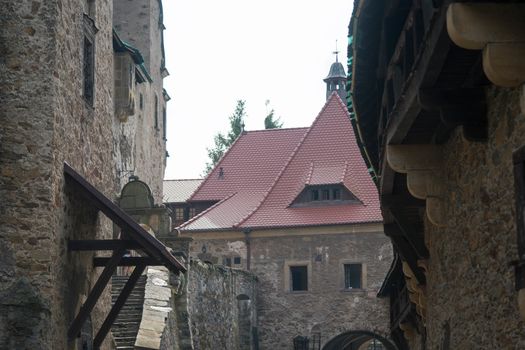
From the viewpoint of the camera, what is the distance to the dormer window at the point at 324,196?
35.5 m

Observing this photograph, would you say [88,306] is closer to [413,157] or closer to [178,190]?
[413,157]

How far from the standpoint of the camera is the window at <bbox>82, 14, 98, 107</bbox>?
14273 mm

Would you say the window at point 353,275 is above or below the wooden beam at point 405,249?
above

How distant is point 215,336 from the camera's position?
2758 cm

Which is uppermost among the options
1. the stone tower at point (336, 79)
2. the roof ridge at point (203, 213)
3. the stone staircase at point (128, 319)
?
the stone tower at point (336, 79)

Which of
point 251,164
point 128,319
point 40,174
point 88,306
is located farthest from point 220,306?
point 40,174

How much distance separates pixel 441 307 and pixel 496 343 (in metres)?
2.41

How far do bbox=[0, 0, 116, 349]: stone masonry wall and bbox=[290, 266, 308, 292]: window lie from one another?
22.6 m

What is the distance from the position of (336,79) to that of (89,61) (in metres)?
31.2

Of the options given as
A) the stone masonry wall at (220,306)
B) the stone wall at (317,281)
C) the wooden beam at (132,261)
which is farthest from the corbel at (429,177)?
the stone wall at (317,281)

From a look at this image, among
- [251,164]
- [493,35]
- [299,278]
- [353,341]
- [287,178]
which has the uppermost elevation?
[251,164]

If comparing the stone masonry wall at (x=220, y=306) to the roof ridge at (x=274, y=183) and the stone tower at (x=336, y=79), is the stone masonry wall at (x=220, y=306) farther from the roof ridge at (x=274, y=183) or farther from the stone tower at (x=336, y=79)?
the stone tower at (x=336, y=79)

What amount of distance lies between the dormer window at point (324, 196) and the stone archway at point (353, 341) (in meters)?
4.39

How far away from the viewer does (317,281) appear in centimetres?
3484
